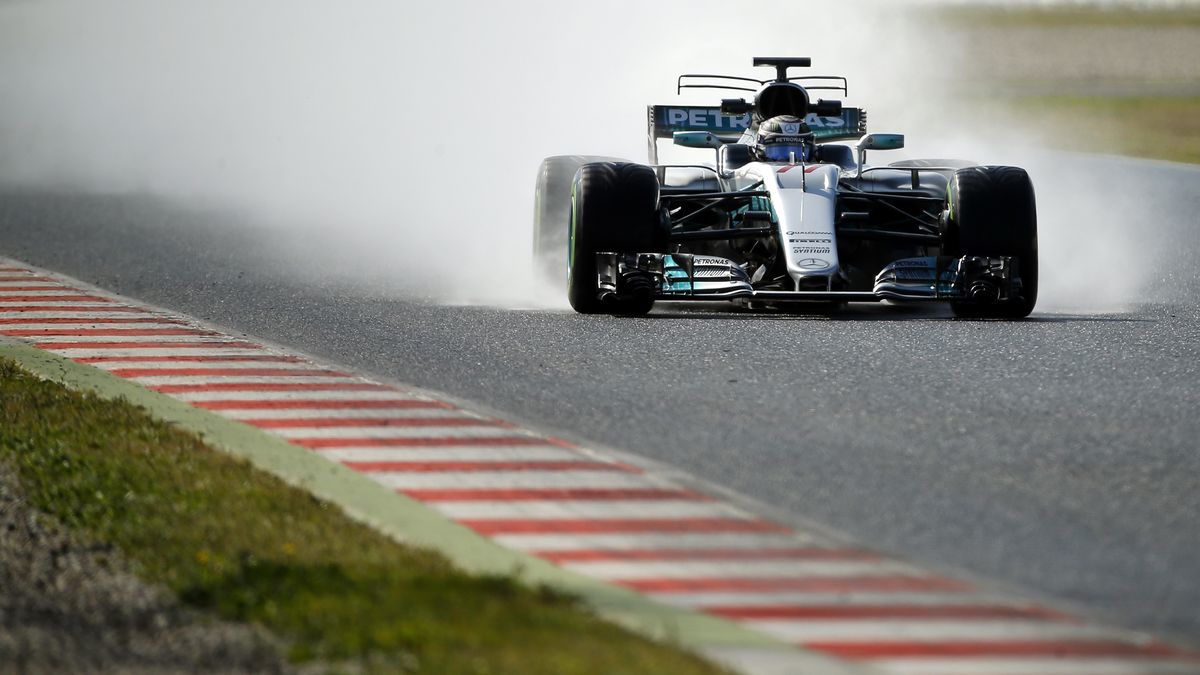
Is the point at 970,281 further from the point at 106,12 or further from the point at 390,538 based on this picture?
the point at 106,12

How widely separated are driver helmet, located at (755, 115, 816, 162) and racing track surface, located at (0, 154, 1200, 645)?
1345 mm

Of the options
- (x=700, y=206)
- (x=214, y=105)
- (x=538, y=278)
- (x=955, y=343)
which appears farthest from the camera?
(x=214, y=105)

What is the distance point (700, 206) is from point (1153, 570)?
6.28m

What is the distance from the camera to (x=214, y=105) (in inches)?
1271

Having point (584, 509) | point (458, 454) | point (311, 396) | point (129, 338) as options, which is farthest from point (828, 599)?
point (129, 338)

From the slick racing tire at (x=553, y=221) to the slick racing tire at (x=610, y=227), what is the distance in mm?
1425

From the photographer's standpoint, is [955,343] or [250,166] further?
[250,166]

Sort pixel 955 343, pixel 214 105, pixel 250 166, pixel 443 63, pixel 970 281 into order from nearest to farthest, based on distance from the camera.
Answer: pixel 955 343, pixel 970 281, pixel 250 166, pixel 443 63, pixel 214 105

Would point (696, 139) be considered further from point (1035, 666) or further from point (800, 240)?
point (1035, 666)

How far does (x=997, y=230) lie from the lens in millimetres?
10555

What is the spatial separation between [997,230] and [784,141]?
1.99m

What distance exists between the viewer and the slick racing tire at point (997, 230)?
34.6 feet

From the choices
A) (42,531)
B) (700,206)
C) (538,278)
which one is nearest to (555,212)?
(538,278)

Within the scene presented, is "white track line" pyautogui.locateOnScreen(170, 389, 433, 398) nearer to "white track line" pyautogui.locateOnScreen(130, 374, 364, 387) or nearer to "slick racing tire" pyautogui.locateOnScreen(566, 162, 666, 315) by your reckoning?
"white track line" pyautogui.locateOnScreen(130, 374, 364, 387)
